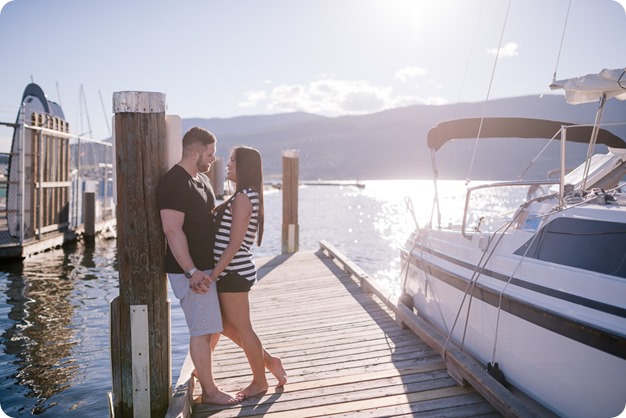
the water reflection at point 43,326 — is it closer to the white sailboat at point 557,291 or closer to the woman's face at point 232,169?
the woman's face at point 232,169

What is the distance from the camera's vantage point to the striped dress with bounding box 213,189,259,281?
3.98 m

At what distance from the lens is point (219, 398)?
430 cm

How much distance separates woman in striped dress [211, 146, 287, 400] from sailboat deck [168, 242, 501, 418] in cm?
66

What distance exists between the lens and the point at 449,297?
6.05 metres

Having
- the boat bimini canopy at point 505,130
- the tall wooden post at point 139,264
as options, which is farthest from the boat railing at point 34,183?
the tall wooden post at point 139,264

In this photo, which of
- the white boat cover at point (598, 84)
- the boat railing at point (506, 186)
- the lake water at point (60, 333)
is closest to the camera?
the white boat cover at point (598, 84)

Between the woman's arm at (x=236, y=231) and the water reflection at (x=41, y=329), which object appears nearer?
the woman's arm at (x=236, y=231)

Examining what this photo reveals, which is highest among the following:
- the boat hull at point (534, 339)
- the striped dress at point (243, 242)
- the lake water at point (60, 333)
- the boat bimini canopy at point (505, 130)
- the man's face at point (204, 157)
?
the boat bimini canopy at point (505, 130)

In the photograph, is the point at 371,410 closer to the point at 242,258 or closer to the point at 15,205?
the point at 242,258

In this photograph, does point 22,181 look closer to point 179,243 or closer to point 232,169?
point 232,169

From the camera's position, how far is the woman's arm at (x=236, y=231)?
3.87 m

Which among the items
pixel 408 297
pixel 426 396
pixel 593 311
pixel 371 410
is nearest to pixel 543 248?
pixel 593 311

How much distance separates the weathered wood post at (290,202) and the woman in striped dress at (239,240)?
9550 millimetres

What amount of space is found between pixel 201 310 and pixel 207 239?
0.54 meters
